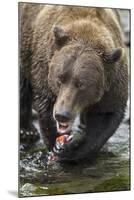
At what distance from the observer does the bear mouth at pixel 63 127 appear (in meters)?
4.57

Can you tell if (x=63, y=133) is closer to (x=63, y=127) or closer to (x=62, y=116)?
(x=63, y=127)

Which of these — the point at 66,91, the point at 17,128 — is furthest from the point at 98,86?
the point at 17,128

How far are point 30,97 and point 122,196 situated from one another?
104 centimetres

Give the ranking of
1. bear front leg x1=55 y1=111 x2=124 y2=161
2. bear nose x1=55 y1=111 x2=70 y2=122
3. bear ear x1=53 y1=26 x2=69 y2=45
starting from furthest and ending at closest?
bear front leg x1=55 y1=111 x2=124 y2=161
bear ear x1=53 y1=26 x2=69 y2=45
bear nose x1=55 y1=111 x2=70 y2=122

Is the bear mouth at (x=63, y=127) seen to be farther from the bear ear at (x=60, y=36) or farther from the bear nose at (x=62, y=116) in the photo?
the bear ear at (x=60, y=36)

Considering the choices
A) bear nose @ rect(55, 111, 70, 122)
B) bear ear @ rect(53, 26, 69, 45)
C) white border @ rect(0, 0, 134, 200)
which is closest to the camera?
bear nose @ rect(55, 111, 70, 122)

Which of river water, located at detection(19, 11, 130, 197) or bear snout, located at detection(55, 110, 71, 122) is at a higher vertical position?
bear snout, located at detection(55, 110, 71, 122)

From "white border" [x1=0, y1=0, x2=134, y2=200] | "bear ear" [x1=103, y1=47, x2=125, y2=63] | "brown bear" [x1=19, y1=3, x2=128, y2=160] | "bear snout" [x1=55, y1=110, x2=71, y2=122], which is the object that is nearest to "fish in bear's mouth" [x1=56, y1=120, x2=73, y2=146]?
"brown bear" [x1=19, y1=3, x2=128, y2=160]

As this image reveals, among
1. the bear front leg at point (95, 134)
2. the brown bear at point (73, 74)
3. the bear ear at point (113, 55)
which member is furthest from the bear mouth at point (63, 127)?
the bear ear at point (113, 55)

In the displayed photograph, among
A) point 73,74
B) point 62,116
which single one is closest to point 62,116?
point 62,116

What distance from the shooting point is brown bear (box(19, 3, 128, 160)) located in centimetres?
455

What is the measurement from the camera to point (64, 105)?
445 cm

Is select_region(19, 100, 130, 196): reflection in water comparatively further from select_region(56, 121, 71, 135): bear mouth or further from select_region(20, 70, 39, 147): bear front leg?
select_region(56, 121, 71, 135): bear mouth

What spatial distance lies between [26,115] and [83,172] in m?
0.63
